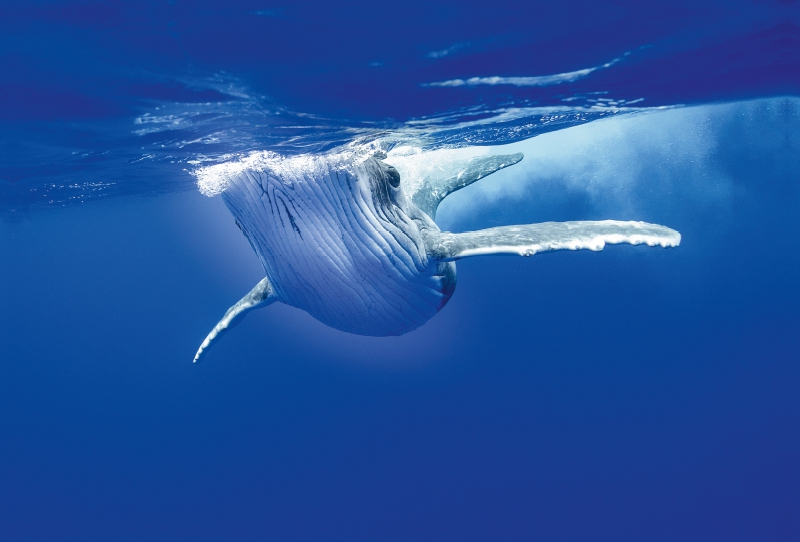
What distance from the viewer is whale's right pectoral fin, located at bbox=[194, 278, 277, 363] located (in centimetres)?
899

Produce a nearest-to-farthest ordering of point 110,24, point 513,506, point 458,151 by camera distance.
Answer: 1. point 110,24
2. point 458,151
3. point 513,506

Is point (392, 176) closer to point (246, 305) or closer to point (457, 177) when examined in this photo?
point (457, 177)

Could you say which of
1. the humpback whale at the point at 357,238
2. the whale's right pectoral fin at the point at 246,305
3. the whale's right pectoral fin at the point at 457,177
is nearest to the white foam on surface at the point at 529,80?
the whale's right pectoral fin at the point at 457,177

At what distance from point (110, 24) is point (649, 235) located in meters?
7.02

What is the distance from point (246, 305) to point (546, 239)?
Result: 5.69 meters

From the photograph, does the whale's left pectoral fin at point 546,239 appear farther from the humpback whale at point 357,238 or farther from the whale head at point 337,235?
the whale head at point 337,235

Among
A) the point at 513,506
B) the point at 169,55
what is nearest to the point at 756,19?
the point at 169,55

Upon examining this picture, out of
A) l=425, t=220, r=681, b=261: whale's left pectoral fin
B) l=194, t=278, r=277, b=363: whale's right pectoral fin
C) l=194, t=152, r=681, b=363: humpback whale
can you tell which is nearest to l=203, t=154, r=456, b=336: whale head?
l=194, t=152, r=681, b=363: humpback whale

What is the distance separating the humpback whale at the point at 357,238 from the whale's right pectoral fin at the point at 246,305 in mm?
1768

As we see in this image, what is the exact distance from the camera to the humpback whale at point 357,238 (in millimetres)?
5672

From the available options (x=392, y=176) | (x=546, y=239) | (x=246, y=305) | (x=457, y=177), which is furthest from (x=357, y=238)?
(x=457, y=177)

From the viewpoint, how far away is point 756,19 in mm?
7512

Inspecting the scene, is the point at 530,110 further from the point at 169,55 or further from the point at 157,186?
the point at 157,186

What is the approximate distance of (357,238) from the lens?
603cm
